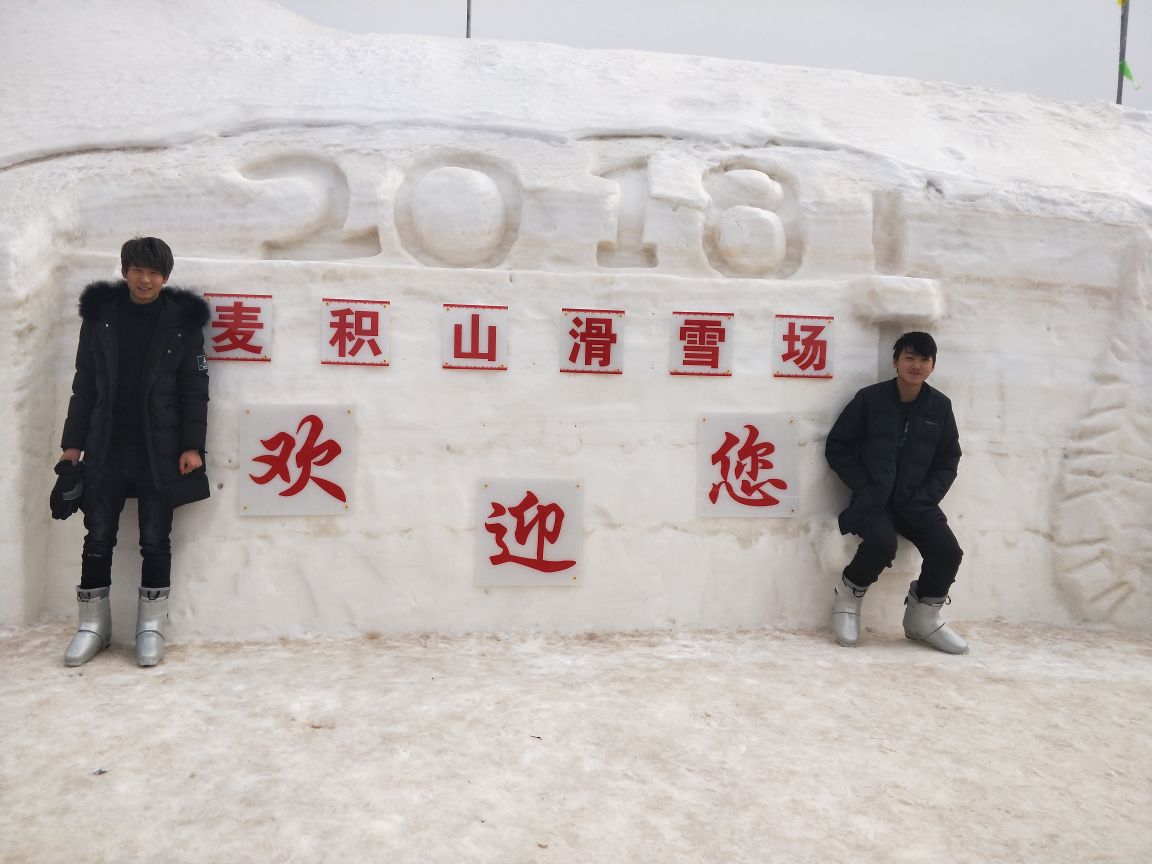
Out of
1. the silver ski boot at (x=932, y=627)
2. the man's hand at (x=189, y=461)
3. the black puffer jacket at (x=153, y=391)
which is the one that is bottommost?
the silver ski boot at (x=932, y=627)

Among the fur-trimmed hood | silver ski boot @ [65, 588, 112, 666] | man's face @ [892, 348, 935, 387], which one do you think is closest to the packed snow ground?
silver ski boot @ [65, 588, 112, 666]

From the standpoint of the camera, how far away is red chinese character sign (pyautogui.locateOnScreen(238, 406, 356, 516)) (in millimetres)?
2559

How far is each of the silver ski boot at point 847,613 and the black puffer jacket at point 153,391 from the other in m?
2.16

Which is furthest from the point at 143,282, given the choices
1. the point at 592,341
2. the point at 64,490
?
the point at 592,341

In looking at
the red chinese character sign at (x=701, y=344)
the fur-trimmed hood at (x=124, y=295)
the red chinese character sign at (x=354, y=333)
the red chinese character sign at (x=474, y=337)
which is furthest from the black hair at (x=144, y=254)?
the red chinese character sign at (x=701, y=344)

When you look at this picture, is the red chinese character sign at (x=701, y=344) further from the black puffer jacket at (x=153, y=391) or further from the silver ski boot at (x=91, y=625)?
the silver ski boot at (x=91, y=625)

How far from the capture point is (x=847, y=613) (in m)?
2.68

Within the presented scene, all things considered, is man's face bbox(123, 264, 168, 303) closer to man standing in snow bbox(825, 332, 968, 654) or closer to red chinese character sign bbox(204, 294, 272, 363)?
red chinese character sign bbox(204, 294, 272, 363)

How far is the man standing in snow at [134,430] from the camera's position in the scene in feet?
7.48

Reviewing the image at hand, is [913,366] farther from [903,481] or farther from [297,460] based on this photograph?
[297,460]

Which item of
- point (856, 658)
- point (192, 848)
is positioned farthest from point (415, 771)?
point (856, 658)

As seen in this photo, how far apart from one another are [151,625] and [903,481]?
8.07 feet

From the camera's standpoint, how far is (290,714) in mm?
2004

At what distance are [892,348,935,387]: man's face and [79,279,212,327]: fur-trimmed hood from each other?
90.0 inches
